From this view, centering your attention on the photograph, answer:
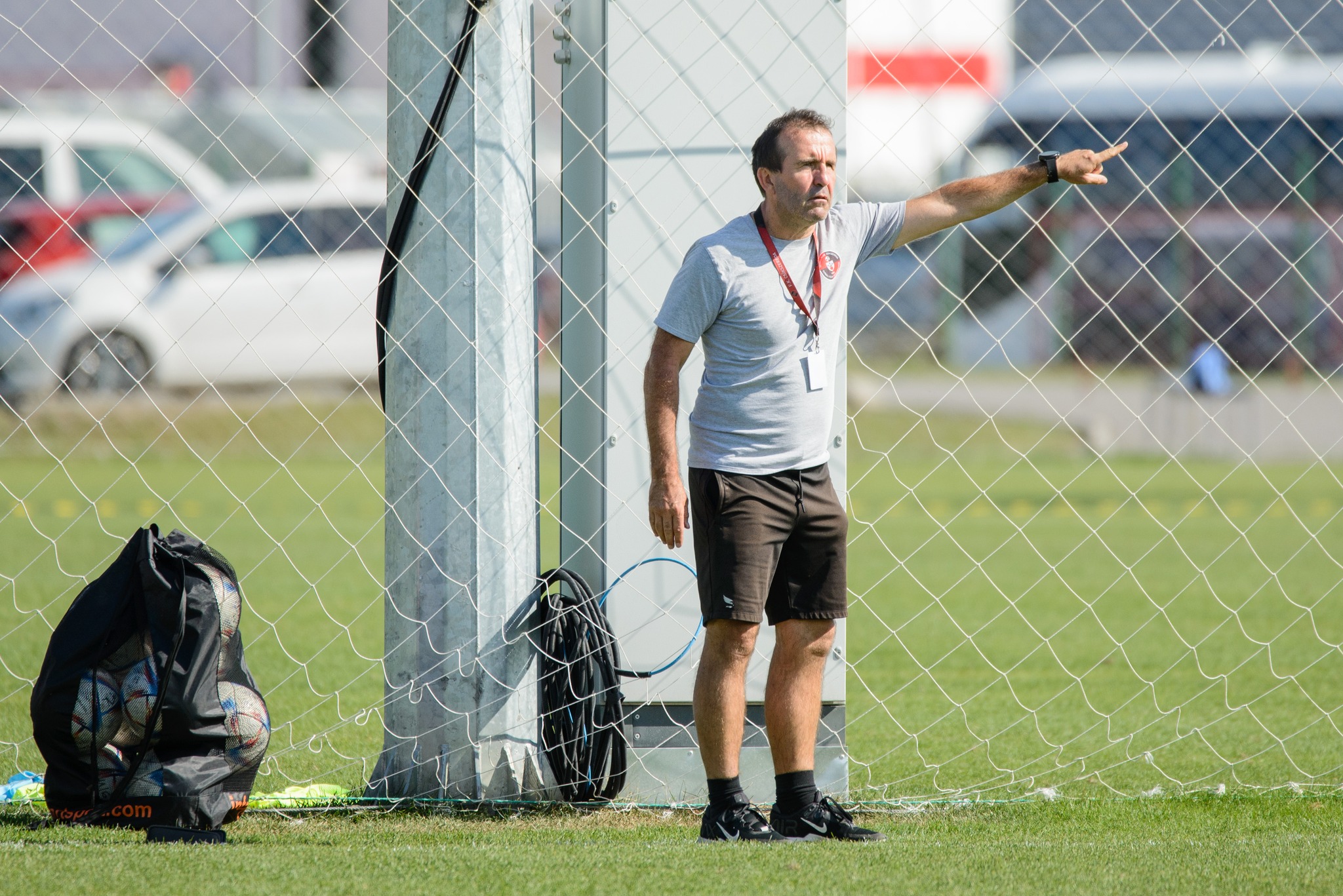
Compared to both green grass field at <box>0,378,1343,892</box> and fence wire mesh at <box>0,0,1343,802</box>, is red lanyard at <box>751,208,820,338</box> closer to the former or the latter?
fence wire mesh at <box>0,0,1343,802</box>

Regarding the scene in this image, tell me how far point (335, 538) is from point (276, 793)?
4828 mm

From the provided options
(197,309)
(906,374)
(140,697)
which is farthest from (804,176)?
(906,374)

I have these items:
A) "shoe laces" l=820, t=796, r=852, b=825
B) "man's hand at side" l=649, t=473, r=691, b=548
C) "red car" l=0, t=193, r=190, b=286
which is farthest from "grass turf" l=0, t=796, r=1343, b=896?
"red car" l=0, t=193, r=190, b=286

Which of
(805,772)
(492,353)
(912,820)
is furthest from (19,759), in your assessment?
(912,820)

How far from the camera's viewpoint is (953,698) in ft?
15.7

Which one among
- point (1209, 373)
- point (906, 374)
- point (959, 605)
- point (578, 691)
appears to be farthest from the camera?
point (906, 374)

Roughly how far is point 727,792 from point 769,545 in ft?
1.93

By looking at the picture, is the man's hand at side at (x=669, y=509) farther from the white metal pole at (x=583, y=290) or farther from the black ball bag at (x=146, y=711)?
Answer: the black ball bag at (x=146, y=711)

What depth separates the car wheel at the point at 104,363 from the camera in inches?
468

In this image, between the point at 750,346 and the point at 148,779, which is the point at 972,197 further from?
the point at 148,779

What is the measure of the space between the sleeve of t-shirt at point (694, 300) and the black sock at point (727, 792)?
1.02 m

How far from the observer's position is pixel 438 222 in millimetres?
3463

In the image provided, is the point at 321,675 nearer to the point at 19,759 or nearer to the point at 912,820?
the point at 19,759

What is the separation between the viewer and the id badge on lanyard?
3.03 m
